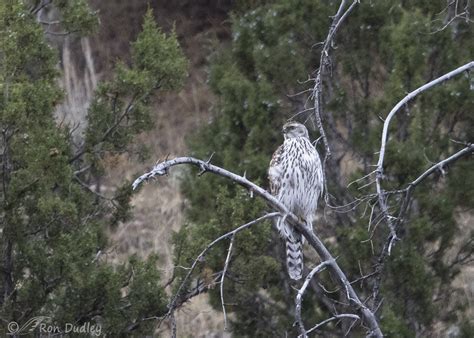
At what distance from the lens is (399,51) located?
7562mm

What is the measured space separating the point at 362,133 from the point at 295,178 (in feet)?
5.14

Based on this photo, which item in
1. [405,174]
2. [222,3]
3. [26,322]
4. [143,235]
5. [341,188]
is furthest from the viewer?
[222,3]

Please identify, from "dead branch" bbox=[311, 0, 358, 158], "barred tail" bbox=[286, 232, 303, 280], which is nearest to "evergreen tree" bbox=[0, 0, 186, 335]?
"barred tail" bbox=[286, 232, 303, 280]

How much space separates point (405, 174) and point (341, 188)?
0.65 meters

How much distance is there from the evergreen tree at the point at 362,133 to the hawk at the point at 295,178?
30.1 inches

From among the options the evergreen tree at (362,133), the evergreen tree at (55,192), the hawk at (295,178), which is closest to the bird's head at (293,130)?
the hawk at (295,178)

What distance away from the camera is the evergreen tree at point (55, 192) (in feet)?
21.1

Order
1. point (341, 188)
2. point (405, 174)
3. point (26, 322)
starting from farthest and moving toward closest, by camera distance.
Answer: point (341, 188)
point (405, 174)
point (26, 322)

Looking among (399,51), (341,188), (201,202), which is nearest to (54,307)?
(201,202)

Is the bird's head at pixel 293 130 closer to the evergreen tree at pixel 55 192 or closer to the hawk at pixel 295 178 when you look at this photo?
the hawk at pixel 295 178

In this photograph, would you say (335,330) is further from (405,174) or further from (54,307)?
(54,307)

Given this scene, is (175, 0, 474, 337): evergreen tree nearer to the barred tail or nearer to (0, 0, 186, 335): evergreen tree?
the barred tail

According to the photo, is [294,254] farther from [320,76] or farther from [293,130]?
[320,76]

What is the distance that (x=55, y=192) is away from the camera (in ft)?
22.4
